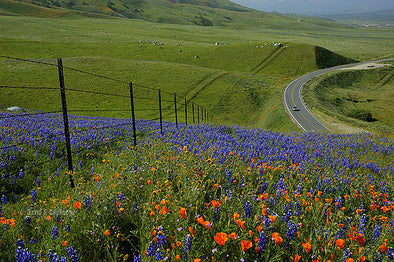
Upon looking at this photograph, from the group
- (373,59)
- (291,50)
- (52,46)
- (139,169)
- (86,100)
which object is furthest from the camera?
(373,59)

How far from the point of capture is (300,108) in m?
60.1

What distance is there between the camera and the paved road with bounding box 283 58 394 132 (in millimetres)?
46400

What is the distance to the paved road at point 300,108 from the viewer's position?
1827 inches

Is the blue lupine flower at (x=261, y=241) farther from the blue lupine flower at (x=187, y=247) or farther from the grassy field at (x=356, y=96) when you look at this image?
the grassy field at (x=356, y=96)

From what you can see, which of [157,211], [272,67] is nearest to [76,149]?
[157,211]

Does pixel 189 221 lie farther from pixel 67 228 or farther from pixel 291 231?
pixel 67 228

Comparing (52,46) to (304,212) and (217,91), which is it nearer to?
(217,91)

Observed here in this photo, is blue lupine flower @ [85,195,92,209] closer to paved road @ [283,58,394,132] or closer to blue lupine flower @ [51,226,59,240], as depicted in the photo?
blue lupine flower @ [51,226,59,240]

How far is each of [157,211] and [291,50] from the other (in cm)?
13396

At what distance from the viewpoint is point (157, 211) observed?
358 cm

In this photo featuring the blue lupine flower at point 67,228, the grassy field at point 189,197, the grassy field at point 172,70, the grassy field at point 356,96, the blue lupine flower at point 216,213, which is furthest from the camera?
the grassy field at point 172,70

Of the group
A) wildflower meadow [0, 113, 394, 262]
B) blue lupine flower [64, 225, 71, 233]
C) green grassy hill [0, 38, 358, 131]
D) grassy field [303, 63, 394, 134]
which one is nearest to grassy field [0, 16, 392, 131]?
green grassy hill [0, 38, 358, 131]

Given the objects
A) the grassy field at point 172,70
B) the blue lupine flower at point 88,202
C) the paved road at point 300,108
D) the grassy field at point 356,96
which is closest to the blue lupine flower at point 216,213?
the blue lupine flower at point 88,202

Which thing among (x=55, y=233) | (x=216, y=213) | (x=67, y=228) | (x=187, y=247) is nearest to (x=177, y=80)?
(x=216, y=213)
